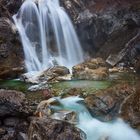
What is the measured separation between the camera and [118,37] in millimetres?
24641

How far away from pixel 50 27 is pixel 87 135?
1316 centimetres

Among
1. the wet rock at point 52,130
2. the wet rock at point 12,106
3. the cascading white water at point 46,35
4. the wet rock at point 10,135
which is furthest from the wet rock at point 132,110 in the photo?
the cascading white water at point 46,35

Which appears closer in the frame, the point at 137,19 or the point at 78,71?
the point at 78,71

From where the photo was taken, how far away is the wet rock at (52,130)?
12.1 meters

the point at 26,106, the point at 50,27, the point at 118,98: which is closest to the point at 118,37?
the point at 50,27

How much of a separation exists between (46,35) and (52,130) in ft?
44.0

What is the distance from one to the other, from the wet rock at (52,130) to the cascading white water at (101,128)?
95 cm

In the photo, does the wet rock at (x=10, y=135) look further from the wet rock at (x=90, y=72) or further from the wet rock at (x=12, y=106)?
the wet rock at (x=90, y=72)

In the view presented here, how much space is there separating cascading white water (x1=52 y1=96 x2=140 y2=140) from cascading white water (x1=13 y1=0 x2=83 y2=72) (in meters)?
9.93

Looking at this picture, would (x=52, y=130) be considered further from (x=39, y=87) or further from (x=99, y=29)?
(x=99, y=29)

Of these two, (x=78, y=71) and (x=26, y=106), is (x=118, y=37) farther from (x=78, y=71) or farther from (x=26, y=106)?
(x=26, y=106)

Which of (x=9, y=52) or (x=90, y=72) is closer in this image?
(x=90, y=72)

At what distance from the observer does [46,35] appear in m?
24.8

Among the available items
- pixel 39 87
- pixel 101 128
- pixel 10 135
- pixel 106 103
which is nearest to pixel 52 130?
pixel 10 135
